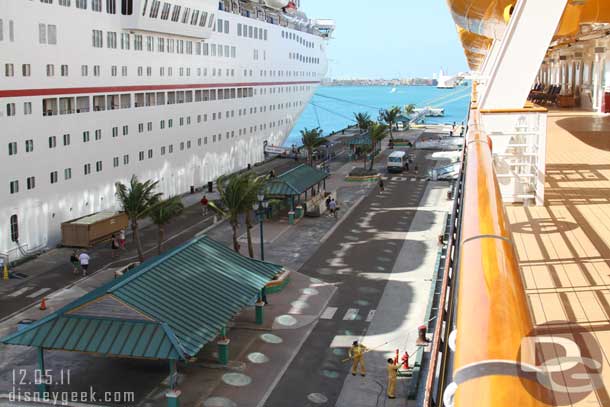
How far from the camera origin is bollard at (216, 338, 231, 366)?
1475 centimetres

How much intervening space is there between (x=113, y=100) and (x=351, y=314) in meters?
15.5

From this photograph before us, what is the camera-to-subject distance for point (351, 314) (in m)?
18.6

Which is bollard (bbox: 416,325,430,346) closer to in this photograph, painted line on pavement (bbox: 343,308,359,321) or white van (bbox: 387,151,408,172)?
painted line on pavement (bbox: 343,308,359,321)

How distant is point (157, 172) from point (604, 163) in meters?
25.8

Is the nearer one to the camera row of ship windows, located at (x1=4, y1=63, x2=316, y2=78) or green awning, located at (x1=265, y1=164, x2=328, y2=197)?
row of ship windows, located at (x1=4, y1=63, x2=316, y2=78)

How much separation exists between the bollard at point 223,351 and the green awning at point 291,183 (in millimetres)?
14647

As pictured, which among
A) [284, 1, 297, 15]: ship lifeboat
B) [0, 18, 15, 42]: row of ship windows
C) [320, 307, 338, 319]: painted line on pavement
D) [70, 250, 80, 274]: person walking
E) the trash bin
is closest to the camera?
the trash bin

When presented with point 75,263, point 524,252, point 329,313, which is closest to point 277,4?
point 75,263

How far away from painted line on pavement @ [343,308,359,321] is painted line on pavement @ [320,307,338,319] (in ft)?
1.12

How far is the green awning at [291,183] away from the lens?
2977 cm

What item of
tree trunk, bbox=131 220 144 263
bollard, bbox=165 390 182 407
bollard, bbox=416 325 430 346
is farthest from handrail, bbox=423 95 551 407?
tree trunk, bbox=131 220 144 263

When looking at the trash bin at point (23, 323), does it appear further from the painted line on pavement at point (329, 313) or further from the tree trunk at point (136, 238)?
the painted line on pavement at point (329, 313)

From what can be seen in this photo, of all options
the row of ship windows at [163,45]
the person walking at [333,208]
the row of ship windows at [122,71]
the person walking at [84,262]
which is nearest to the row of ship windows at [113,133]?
the row of ship windows at [122,71]

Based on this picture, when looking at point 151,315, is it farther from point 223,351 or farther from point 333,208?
point 333,208
